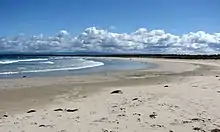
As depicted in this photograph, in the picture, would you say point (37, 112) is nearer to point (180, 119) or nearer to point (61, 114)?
point (61, 114)

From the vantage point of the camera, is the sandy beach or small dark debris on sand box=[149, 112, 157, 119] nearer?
the sandy beach

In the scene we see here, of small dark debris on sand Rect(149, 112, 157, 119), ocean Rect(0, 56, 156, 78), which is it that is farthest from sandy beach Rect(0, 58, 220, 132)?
ocean Rect(0, 56, 156, 78)

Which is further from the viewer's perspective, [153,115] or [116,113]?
[116,113]

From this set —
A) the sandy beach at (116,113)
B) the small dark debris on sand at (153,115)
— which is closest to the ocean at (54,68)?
the sandy beach at (116,113)

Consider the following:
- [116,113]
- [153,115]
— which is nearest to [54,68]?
[116,113]

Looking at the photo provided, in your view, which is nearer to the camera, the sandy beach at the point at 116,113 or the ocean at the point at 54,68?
the sandy beach at the point at 116,113

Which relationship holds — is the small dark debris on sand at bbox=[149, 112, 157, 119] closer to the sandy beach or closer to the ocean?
the sandy beach

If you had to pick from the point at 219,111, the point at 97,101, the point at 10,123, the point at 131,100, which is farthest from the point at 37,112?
the point at 219,111

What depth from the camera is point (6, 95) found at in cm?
1422

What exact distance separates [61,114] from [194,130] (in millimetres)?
3850

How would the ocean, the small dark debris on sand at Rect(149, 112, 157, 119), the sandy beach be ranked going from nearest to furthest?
the sandy beach
the small dark debris on sand at Rect(149, 112, 157, 119)
the ocean

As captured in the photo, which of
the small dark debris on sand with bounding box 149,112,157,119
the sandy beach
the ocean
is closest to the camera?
the sandy beach

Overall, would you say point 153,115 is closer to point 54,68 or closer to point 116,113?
point 116,113

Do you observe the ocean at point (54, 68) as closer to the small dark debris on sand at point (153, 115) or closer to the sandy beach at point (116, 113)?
the sandy beach at point (116, 113)
